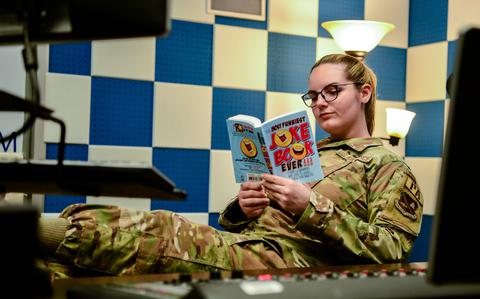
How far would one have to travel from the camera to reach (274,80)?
2926 mm

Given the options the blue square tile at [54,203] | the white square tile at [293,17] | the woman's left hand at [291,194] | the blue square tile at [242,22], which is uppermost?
the white square tile at [293,17]

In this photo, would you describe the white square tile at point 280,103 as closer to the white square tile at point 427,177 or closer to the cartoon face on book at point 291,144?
the white square tile at point 427,177

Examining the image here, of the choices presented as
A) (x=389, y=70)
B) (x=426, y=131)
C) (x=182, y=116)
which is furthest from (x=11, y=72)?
(x=426, y=131)

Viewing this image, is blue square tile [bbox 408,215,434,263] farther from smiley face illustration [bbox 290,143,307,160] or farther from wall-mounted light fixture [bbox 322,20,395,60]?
smiley face illustration [bbox 290,143,307,160]

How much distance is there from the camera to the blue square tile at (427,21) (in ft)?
9.89

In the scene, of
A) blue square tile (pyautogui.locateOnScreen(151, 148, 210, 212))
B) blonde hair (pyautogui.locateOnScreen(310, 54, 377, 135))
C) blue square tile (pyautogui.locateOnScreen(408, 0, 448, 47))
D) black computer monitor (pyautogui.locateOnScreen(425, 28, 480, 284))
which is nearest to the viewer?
black computer monitor (pyautogui.locateOnScreen(425, 28, 480, 284))

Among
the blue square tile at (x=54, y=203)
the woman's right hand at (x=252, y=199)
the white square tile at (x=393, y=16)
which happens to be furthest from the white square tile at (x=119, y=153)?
the white square tile at (x=393, y=16)

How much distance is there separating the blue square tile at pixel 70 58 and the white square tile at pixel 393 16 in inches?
58.8

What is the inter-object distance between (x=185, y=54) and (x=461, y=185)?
219 cm

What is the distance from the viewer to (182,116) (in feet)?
9.00

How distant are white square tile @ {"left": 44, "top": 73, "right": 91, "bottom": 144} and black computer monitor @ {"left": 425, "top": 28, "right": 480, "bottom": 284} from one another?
209cm

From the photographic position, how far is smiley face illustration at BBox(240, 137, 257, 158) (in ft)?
Result: 5.98

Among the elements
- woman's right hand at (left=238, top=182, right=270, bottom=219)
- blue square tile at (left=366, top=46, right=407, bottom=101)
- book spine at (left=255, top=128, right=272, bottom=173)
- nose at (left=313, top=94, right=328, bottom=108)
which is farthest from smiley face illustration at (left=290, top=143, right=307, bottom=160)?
blue square tile at (left=366, top=46, right=407, bottom=101)

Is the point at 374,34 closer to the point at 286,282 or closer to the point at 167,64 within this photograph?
the point at 167,64
